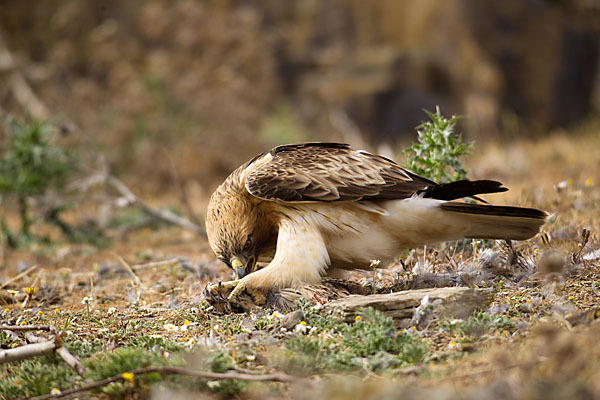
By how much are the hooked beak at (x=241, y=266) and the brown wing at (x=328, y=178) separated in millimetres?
490

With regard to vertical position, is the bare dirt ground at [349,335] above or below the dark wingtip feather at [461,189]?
below

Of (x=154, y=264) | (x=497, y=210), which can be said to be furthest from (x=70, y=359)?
(x=154, y=264)

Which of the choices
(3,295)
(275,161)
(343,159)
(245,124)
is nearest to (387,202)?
(343,159)

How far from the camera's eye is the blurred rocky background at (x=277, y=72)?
41.0 feet

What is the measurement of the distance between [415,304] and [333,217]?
92cm

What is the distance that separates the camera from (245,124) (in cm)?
1298

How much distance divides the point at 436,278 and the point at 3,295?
3.36m

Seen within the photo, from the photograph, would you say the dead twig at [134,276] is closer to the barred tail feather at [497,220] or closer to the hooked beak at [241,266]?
the hooked beak at [241,266]

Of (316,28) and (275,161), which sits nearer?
(275,161)

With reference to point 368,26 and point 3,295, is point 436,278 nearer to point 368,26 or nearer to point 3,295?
point 3,295

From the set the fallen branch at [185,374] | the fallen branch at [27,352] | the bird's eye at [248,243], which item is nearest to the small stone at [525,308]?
the fallen branch at [185,374]

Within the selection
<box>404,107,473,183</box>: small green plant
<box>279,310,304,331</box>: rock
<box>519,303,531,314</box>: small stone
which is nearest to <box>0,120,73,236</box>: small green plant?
<box>404,107,473,183</box>: small green plant

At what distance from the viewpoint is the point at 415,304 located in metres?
3.57

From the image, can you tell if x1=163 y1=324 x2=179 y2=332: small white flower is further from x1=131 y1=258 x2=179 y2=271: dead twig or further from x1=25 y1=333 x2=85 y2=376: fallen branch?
x1=131 y1=258 x2=179 y2=271: dead twig
